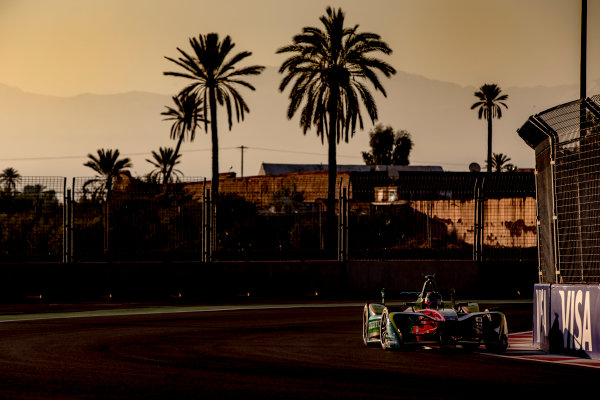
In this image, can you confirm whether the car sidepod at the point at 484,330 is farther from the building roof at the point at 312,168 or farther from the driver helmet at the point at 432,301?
the building roof at the point at 312,168

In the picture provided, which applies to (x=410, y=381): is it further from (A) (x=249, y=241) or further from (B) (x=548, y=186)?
(A) (x=249, y=241)

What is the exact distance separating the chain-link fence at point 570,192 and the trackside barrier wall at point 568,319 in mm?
264

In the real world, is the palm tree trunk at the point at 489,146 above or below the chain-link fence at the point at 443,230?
above

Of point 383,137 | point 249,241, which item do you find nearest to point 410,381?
point 249,241

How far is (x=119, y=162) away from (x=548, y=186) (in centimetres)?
7108

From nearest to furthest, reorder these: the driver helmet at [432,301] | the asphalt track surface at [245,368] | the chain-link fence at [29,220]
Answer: the asphalt track surface at [245,368] < the driver helmet at [432,301] < the chain-link fence at [29,220]

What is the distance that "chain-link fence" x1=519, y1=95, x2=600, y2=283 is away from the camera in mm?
12281

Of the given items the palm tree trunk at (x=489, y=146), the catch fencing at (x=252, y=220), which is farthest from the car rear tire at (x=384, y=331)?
the palm tree trunk at (x=489, y=146)

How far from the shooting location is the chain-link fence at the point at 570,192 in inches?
484

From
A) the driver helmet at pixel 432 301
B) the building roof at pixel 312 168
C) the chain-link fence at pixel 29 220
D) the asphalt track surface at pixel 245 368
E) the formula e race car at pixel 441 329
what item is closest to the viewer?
the asphalt track surface at pixel 245 368

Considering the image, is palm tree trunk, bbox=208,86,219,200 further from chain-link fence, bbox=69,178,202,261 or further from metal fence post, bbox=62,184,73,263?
metal fence post, bbox=62,184,73,263

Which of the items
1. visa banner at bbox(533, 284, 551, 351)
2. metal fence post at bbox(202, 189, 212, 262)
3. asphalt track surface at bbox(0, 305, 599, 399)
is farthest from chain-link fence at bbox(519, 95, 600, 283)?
metal fence post at bbox(202, 189, 212, 262)

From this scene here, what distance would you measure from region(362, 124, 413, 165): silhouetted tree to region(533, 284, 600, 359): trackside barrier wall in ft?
372

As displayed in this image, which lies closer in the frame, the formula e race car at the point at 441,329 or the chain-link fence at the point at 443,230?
the formula e race car at the point at 441,329
